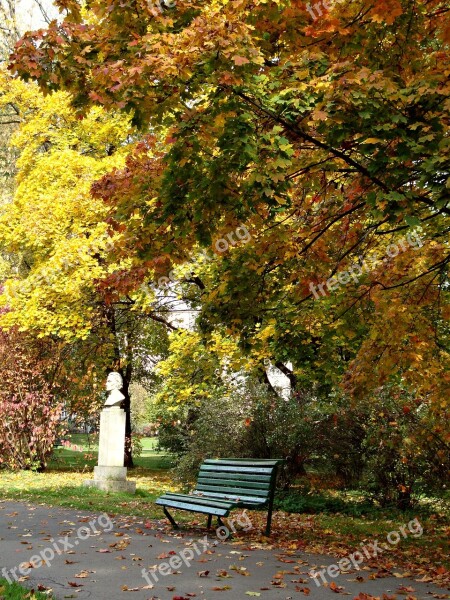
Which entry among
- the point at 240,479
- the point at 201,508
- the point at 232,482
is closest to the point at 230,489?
the point at 232,482

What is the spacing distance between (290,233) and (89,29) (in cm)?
357

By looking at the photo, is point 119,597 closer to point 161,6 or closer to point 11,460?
point 161,6

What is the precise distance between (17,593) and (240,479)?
156 inches

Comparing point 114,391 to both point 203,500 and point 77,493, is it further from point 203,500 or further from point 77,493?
point 203,500

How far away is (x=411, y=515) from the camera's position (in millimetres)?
10711

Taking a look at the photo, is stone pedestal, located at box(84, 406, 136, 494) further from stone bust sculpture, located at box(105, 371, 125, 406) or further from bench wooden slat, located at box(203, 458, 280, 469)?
bench wooden slat, located at box(203, 458, 280, 469)

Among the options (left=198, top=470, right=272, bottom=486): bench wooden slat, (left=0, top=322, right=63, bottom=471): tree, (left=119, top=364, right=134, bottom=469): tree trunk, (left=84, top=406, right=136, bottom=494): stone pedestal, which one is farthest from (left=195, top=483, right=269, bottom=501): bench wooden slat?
(left=119, top=364, right=134, bottom=469): tree trunk

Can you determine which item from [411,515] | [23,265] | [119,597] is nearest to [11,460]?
[23,265]

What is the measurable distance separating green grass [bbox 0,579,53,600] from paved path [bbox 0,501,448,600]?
0.18m

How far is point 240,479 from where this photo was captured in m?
8.34

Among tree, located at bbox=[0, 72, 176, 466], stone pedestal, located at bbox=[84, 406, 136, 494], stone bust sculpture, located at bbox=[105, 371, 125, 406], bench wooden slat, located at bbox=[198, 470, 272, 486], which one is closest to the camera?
bench wooden slat, located at bbox=[198, 470, 272, 486]

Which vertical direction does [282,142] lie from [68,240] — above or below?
below

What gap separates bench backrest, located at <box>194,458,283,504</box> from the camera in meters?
7.87

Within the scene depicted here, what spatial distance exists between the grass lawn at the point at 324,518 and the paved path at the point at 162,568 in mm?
767
